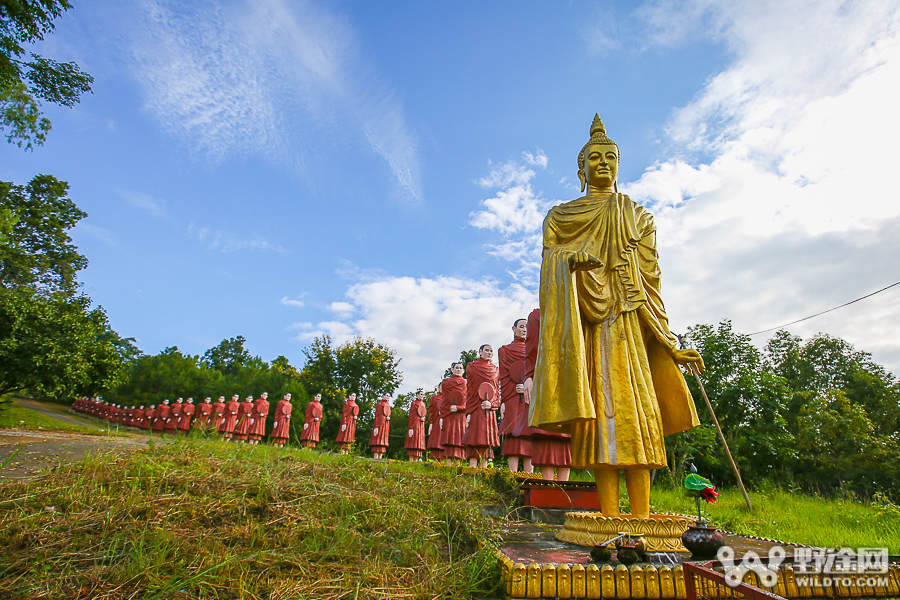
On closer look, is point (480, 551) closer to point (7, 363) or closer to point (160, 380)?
point (7, 363)

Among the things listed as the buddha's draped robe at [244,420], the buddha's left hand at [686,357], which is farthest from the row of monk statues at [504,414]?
the buddha's draped robe at [244,420]

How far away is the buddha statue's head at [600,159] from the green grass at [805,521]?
13.0 ft

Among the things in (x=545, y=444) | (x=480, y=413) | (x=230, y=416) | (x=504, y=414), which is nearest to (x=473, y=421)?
(x=480, y=413)

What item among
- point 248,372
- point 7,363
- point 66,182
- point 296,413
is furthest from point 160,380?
point 7,363

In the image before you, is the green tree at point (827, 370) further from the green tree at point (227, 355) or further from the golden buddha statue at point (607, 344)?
the green tree at point (227, 355)

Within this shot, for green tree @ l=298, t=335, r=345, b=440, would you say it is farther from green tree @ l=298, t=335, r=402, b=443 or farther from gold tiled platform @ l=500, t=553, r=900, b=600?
gold tiled platform @ l=500, t=553, r=900, b=600

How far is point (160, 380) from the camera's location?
1444 inches

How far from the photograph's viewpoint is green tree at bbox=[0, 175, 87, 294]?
2162cm

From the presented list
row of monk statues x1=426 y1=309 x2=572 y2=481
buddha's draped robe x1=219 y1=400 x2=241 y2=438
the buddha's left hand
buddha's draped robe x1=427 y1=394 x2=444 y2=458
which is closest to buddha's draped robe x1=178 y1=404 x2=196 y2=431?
buddha's draped robe x1=219 y1=400 x2=241 y2=438

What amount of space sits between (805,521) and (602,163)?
5.73 meters

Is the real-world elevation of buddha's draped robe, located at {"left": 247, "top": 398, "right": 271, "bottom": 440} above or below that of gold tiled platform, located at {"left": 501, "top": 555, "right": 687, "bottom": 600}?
above

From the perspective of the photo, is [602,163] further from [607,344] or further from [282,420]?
[282,420]

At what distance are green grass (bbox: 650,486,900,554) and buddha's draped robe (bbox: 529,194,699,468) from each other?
2.30 m

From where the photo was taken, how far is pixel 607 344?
409cm
